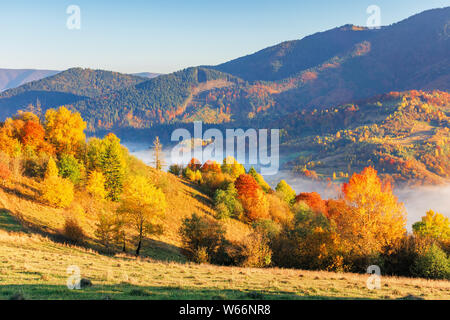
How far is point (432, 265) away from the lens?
3381 cm

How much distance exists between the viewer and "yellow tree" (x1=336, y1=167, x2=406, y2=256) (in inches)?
1487

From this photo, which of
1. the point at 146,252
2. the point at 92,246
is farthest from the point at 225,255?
the point at 92,246

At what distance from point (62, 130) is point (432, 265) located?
67381mm

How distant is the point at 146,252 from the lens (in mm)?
Result: 42281

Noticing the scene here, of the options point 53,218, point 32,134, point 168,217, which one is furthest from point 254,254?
point 32,134

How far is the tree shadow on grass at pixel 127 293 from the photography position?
543 inches

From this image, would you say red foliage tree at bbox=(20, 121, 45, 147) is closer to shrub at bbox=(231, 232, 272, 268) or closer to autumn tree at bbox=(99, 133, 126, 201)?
autumn tree at bbox=(99, 133, 126, 201)

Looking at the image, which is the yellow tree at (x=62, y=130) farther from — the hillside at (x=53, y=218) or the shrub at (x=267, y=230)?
the shrub at (x=267, y=230)

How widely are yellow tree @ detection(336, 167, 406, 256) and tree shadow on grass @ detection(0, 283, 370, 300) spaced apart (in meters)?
23.7

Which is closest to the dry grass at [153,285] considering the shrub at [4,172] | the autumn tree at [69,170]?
the shrub at [4,172]

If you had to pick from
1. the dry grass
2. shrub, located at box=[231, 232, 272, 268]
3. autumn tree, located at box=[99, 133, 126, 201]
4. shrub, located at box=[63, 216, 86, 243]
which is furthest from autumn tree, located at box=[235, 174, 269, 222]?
the dry grass
